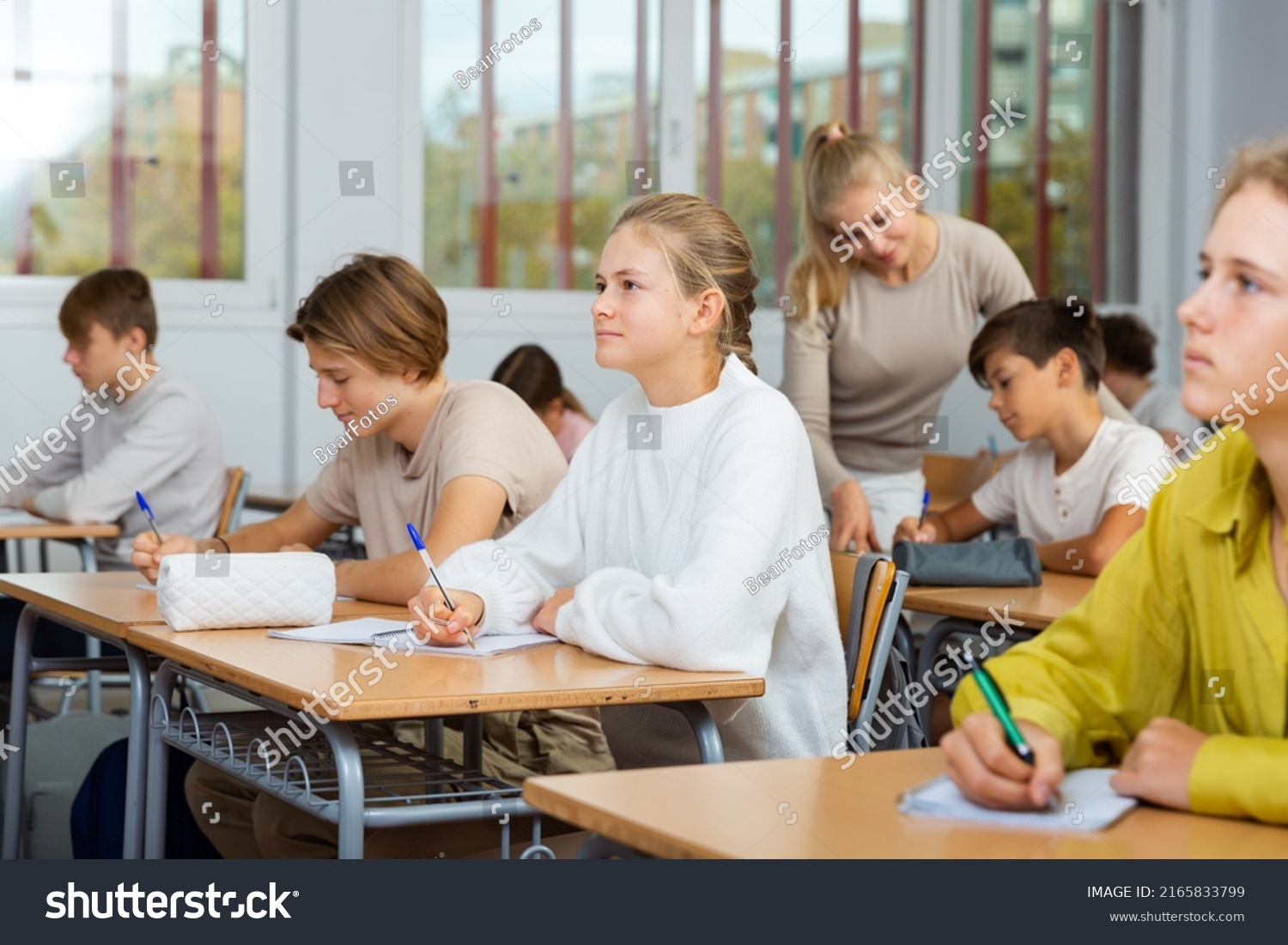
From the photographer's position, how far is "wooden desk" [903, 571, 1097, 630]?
244 cm

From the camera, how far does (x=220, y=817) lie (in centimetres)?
234

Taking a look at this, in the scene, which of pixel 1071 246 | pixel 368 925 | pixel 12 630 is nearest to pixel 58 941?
pixel 368 925

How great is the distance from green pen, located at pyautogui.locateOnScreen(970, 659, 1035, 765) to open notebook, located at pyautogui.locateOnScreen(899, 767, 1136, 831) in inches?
1.8

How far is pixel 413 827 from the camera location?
2.03 meters

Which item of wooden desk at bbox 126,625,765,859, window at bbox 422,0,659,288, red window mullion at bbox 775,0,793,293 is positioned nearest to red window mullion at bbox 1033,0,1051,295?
red window mullion at bbox 775,0,793,293

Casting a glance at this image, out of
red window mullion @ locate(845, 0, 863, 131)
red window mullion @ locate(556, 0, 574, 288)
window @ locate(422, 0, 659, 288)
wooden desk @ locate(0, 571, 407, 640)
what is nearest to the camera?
wooden desk @ locate(0, 571, 407, 640)

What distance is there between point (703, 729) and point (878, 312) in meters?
1.84

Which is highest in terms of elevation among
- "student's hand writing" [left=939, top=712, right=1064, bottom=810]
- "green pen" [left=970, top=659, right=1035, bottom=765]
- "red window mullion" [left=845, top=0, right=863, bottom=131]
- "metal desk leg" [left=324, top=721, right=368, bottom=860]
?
"red window mullion" [left=845, top=0, right=863, bottom=131]

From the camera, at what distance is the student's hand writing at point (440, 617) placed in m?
1.89

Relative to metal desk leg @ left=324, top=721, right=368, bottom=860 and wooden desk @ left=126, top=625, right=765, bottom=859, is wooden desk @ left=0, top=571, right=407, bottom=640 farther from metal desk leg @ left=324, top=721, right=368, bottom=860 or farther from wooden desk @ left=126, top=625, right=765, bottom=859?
metal desk leg @ left=324, top=721, right=368, bottom=860

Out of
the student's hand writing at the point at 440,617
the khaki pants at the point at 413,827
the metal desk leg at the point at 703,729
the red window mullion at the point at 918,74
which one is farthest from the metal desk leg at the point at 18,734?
the red window mullion at the point at 918,74

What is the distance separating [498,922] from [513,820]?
2.71 ft

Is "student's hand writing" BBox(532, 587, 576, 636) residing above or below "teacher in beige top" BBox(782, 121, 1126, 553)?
below

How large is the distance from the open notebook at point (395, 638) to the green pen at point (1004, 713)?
80 cm
